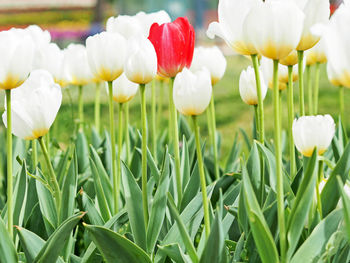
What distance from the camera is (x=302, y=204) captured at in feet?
3.87

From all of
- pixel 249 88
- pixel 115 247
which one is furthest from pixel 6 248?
pixel 249 88

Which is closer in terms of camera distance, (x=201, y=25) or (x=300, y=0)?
(x=300, y=0)

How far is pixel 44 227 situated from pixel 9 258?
34 centimetres

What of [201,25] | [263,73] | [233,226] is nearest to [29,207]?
[233,226]

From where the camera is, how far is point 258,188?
162 cm

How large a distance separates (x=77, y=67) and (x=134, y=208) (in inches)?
39.6

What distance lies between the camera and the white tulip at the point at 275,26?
1.15 metres

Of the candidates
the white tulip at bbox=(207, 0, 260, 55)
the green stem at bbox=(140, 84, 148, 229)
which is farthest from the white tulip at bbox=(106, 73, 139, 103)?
the white tulip at bbox=(207, 0, 260, 55)

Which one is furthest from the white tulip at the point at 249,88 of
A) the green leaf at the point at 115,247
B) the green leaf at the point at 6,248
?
the green leaf at the point at 6,248

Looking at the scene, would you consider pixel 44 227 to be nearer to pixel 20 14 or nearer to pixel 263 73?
pixel 263 73

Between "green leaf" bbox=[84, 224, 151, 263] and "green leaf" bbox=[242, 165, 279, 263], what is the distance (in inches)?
9.8

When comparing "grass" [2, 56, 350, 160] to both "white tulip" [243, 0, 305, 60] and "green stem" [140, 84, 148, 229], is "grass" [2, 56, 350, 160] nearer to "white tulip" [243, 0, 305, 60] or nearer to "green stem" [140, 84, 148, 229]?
"green stem" [140, 84, 148, 229]

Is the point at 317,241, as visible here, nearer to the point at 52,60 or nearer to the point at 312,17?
the point at 312,17

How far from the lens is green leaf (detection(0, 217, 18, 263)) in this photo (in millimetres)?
1267
